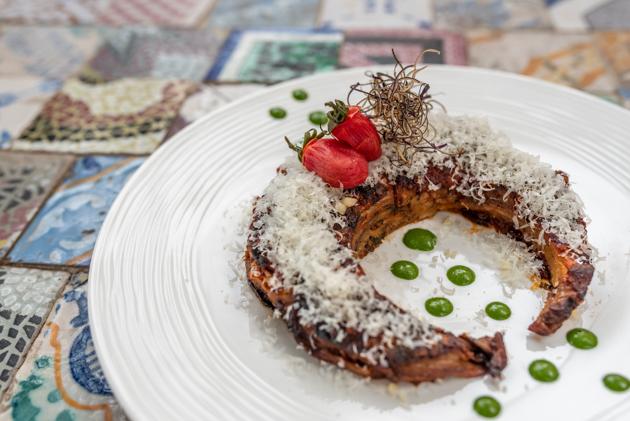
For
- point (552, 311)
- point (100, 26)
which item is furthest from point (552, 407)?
point (100, 26)

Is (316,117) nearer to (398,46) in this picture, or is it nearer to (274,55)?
(274,55)

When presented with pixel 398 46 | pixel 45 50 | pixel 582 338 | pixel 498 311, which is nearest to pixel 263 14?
pixel 398 46

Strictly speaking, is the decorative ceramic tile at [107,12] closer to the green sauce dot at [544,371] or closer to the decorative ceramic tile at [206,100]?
the decorative ceramic tile at [206,100]

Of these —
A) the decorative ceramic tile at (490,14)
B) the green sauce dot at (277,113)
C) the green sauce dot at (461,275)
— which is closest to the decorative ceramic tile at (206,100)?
the green sauce dot at (277,113)

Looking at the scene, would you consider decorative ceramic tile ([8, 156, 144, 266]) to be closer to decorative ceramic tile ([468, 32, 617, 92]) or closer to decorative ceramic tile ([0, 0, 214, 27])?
decorative ceramic tile ([0, 0, 214, 27])

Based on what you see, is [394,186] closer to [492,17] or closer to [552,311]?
[552,311]
